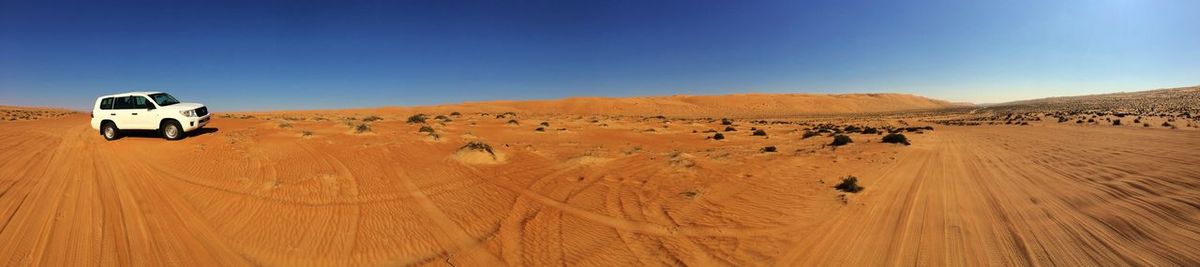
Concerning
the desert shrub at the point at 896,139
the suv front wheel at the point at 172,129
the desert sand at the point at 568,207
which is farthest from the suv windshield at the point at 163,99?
the desert shrub at the point at 896,139

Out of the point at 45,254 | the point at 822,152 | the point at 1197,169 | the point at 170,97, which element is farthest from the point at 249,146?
the point at 1197,169

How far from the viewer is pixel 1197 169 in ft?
36.9

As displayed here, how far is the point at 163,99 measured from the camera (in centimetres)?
1480

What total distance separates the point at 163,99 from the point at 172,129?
1.15 m

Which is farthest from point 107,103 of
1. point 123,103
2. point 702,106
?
point 702,106

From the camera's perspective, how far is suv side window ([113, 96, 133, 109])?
14.4 metres

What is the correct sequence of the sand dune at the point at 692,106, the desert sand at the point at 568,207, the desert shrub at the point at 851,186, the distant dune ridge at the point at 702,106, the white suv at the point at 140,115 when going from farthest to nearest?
the distant dune ridge at the point at 702,106
the sand dune at the point at 692,106
the white suv at the point at 140,115
the desert shrub at the point at 851,186
the desert sand at the point at 568,207

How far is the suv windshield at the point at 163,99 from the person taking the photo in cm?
1453

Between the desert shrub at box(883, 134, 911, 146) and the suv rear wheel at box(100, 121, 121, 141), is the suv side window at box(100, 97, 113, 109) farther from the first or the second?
the desert shrub at box(883, 134, 911, 146)

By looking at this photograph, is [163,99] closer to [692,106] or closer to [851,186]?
[851,186]

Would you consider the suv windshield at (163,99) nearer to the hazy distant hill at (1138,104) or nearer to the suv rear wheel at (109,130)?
the suv rear wheel at (109,130)

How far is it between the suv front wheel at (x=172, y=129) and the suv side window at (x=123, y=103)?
1154 mm

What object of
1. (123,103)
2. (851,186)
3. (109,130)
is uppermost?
(123,103)

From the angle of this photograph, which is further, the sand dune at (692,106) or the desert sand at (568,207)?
the sand dune at (692,106)
